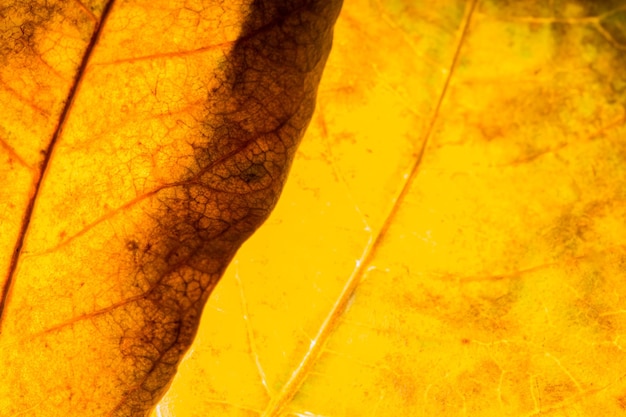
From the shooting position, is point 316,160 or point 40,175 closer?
point 40,175

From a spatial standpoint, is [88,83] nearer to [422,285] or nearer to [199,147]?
[199,147]

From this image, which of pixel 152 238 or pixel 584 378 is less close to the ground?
pixel 152 238

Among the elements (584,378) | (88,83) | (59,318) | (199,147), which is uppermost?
(88,83)

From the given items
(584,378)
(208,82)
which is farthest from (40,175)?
(584,378)
